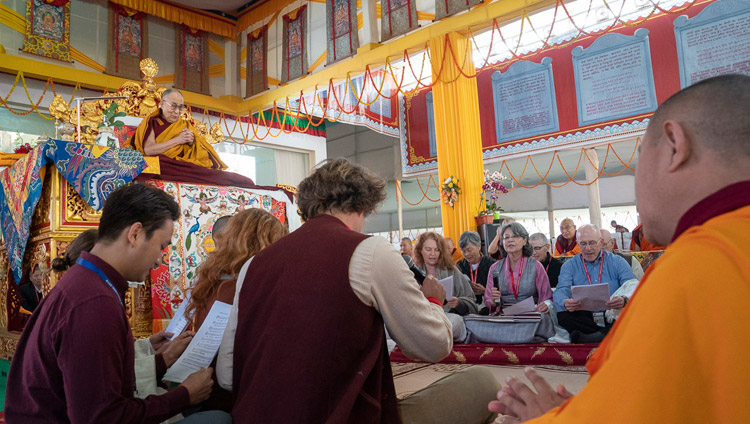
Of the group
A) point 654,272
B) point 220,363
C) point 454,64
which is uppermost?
point 454,64

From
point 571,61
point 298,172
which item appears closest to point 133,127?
point 298,172

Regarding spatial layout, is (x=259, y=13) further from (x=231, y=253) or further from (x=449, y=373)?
(x=231, y=253)

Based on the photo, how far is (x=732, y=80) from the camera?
766 millimetres

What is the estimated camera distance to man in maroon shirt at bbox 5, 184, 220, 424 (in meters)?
1.15

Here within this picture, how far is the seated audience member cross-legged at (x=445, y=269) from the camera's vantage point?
430 centimetres

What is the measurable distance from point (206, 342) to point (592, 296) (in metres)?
2.91

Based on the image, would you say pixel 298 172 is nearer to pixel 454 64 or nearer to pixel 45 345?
pixel 454 64

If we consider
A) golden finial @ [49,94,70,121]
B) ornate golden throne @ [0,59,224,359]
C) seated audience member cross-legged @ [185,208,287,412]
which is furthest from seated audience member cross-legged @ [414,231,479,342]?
golden finial @ [49,94,70,121]

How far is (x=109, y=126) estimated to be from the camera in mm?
4477

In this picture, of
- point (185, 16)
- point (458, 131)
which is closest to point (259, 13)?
point (185, 16)

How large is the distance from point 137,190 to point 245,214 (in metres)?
0.61

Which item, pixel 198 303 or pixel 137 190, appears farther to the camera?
pixel 198 303

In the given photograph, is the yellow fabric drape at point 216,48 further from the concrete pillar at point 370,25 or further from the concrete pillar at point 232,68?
the concrete pillar at point 370,25

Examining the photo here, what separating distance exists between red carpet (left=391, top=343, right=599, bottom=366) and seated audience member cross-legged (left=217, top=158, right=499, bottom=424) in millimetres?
2442
